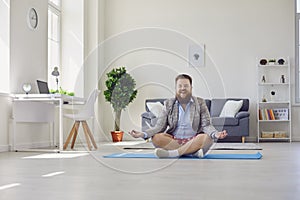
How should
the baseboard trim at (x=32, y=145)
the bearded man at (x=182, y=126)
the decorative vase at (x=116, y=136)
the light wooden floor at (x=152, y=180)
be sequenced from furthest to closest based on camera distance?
the decorative vase at (x=116, y=136) → the baseboard trim at (x=32, y=145) → the bearded man at (x=182, y=126) → the light wooden floor at (x=152, y=180)

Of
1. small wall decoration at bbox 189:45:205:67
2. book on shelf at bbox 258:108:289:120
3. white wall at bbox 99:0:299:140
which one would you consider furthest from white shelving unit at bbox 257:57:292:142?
small wall decoration at bbox 189:45:205:67

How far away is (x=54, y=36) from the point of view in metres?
7.89

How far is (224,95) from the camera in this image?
8.52m

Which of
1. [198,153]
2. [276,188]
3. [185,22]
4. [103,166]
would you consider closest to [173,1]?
[185,22]

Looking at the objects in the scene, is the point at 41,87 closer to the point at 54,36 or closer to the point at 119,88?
the point at 54,36

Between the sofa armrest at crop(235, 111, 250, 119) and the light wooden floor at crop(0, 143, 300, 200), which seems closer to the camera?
the light wooden floor at crop(0, 143, 300, 200)

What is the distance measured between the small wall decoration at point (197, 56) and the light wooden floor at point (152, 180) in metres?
4.93

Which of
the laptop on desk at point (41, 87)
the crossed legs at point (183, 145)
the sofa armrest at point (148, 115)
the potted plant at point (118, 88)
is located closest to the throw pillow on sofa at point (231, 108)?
the sofa armrest at point (148, 115)

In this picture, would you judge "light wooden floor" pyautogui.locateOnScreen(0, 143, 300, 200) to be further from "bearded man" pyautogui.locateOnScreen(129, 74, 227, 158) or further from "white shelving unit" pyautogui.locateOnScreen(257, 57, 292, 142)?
"white shelving unit" pyautogui.locateOnScreen(257, 57, 292, 142)

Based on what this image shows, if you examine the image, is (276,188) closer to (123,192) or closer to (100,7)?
(123,192)

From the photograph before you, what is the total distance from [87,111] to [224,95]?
3.61 m

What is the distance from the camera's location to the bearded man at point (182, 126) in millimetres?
4195

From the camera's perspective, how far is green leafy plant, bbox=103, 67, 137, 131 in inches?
330

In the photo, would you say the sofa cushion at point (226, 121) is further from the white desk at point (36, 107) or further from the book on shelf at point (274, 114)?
the white desk at point (36, 107)
